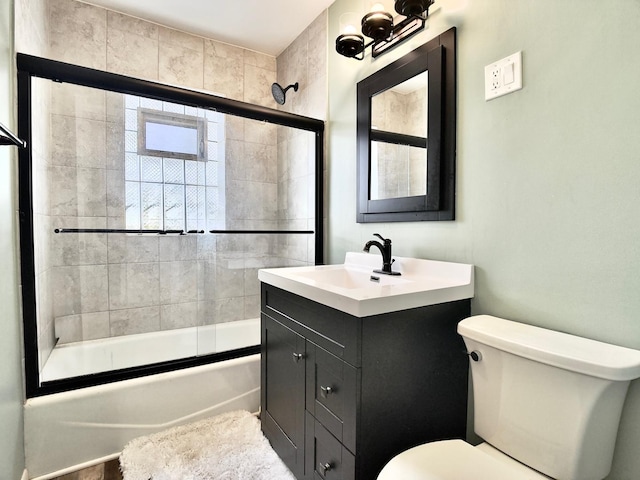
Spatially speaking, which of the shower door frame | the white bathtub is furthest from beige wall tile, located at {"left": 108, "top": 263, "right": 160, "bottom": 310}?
the shower door frame

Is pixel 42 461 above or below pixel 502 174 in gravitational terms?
below

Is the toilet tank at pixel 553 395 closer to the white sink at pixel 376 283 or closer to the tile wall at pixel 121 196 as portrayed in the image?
the white sink at pixel 376 283

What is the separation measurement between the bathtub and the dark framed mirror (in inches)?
48.0

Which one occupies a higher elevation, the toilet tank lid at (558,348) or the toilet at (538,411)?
the toilet tank lid at (558,348)

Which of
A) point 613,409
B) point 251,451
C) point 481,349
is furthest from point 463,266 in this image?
point 251,451

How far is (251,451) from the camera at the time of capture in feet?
5.08

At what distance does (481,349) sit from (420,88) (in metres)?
1.14

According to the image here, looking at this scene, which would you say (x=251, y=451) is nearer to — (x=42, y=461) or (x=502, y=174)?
(x=42, y=461)

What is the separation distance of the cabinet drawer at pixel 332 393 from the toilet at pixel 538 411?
0.56 ft

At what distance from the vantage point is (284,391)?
56.0 inches

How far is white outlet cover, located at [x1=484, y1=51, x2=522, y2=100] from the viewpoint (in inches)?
44.1

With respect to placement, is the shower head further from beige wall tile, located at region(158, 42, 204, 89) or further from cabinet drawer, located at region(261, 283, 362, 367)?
cabinet drawer, located at region(261, 283, 362, 367)

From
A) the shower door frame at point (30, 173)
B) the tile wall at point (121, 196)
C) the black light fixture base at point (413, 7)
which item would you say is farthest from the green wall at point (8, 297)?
the black light fixture base at point (413, 7)

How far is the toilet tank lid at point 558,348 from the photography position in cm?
78
